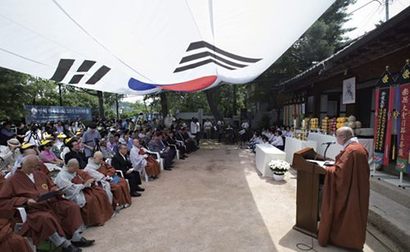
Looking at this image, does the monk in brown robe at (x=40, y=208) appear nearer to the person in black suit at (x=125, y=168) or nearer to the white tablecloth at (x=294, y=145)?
the person in black suit at (x=125, y=168)

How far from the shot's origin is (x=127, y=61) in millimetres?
4695

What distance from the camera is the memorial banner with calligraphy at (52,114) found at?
14.3 meters

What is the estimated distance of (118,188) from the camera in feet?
15.7

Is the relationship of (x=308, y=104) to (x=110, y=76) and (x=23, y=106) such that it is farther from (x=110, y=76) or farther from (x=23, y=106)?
(x=23, y=106)

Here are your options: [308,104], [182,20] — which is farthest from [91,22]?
[308,104]

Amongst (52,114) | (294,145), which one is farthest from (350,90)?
(52,114)

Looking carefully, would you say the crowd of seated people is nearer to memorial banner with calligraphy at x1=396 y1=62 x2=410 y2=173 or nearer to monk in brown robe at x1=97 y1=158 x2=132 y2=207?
monk in brown robe at x1=97 y1=158 x2=132 y2=207

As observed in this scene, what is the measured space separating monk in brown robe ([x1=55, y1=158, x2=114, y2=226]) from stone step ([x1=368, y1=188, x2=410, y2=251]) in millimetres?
4009

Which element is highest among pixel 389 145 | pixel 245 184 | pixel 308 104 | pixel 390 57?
pixel 390 57

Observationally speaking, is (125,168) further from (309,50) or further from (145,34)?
(309,50)

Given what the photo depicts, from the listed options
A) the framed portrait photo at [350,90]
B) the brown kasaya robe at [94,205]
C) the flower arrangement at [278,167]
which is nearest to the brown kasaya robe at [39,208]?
the brown kasaya robe at [94,205]

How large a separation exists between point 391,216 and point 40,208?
4540mm

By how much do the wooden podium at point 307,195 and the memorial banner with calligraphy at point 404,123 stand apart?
1944 millimetres

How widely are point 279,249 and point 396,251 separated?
1.33 m
